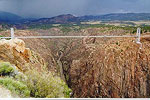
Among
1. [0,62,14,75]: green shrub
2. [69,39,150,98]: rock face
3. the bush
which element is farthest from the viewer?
[69,39,150,98]: rock face

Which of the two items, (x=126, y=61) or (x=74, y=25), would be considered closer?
(x=126, y=61)

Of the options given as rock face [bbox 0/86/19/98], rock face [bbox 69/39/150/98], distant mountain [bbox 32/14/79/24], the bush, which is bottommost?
rock face [bbox 69/39/150/98]

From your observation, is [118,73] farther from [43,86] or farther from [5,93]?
[5,93]

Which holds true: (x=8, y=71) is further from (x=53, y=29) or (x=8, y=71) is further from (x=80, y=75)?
(x=53, y=29)

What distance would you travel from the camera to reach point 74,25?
13.0 m

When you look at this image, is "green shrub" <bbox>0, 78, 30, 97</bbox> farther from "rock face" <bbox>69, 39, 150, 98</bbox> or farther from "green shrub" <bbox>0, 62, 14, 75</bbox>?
"rock face" <bbox>69, 39, 150, 98</bbox>

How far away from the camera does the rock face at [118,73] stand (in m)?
9.77

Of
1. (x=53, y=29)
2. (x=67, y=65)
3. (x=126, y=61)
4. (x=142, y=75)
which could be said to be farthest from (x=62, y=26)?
(x=142, y=75)

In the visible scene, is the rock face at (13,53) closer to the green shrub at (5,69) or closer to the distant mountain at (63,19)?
the green shrub at (5,69)

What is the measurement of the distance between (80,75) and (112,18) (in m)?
4.07

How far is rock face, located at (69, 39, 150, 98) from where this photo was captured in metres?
9.77

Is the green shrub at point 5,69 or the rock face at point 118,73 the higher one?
the green shrub at point 5,69

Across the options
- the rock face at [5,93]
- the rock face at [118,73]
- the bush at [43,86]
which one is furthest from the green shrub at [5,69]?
the rock face at [118,73]

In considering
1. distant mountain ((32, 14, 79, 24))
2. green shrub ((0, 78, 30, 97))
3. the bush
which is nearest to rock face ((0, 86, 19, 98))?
green shrub ((0, 78, 30, 97))
